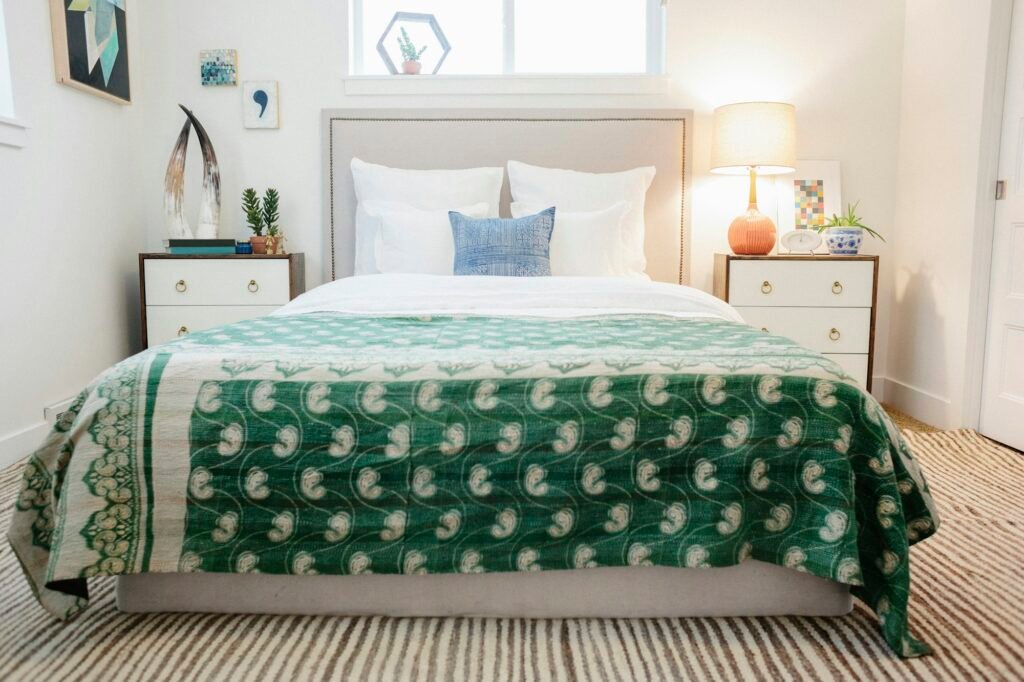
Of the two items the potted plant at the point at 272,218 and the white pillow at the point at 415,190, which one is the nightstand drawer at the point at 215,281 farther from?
the white pillow at the point at 415,190

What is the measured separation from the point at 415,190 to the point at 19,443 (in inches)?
65.9

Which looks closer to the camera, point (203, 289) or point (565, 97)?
point (203, 289)

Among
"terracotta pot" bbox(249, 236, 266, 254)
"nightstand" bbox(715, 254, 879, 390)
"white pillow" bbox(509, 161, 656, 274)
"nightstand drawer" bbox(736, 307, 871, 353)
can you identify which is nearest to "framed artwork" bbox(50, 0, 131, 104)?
"terracotta pot" bbox(249, 236, 266, 254)

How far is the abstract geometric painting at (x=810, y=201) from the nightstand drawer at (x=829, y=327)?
53 cm

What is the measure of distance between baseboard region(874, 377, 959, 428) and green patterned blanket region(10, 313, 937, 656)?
198cm

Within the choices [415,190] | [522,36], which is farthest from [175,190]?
[522,36]

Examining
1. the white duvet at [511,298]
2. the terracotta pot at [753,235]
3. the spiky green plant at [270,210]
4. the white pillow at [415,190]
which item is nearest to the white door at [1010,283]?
the terracotta pot at [753,235]

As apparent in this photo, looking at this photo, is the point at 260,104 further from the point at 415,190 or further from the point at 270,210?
the point at 415,190

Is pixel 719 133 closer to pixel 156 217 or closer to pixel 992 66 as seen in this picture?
pixel 992 66

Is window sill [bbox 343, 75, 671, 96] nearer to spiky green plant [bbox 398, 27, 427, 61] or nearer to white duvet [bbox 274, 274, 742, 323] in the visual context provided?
spiky green plant [bbox 398, 27, 427, 61]

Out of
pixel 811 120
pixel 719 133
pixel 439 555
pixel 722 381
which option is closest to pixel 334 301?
pixel 439 555

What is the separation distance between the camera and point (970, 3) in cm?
289

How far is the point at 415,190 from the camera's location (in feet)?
10.3

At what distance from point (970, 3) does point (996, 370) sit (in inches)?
54.6
